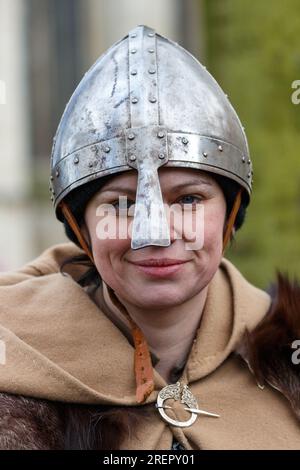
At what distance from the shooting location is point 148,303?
140 inches

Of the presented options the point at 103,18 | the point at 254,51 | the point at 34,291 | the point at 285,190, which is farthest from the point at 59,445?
the point at 103,18

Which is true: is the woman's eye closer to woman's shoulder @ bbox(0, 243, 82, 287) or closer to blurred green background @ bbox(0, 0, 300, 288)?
woman's shoulder @ bbox(0, 243, 82, 287)

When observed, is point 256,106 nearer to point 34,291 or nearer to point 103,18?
point 34,291

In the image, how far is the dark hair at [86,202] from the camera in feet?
11.9

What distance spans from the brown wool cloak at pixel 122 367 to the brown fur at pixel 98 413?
0.03 metres

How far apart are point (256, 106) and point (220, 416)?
3.07 metres

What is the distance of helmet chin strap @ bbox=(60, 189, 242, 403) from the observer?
362 centimetres

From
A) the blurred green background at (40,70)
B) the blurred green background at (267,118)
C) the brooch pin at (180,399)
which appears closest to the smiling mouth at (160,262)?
the brooch pin at (180,399)

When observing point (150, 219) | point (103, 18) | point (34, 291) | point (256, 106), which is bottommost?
point (34, 291)

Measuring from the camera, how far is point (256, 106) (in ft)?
21.2

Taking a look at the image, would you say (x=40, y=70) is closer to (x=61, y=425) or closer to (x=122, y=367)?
(x=122, y=367)

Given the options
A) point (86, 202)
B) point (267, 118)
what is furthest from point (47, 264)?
point (267, 118)

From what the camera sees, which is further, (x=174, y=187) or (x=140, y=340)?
(x=140, y=340)

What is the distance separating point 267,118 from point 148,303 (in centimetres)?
307
